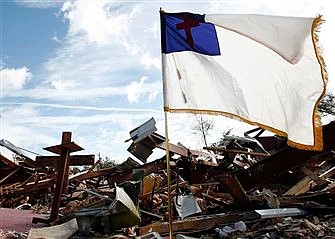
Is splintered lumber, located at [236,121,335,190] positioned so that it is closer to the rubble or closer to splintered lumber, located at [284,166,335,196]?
the rubble

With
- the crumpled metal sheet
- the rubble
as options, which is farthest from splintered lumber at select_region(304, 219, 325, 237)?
the crumpled metal sheet

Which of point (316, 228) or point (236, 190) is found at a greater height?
point (236, 190)

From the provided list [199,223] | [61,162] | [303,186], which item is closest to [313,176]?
[303,186]

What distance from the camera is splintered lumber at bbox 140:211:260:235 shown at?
593 cm

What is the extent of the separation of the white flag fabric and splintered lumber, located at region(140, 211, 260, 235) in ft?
5.88

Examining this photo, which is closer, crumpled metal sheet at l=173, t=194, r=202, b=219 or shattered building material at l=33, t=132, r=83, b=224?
crumpled metal sheet at l=173, t=194, r=202, b=219

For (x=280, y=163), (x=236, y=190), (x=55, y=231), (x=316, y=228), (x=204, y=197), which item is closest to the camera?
(x=316, y=228)

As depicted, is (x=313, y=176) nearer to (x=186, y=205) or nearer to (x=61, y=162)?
(x=186, y=205)

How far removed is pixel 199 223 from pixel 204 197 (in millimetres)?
1505

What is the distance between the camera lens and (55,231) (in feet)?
19.0

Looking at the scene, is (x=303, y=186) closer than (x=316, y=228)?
No

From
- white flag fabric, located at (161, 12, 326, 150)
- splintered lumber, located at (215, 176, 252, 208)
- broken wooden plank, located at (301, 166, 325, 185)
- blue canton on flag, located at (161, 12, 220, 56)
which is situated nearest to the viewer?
white flag fabric, located at (161, 12, 326, 150)

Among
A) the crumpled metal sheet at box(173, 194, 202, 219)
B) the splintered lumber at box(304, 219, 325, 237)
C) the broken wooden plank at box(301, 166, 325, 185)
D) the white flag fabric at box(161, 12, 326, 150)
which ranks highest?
the white flag fabric at box(161, 12, 326, 150)

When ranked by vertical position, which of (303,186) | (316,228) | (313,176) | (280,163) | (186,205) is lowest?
(316,228)
